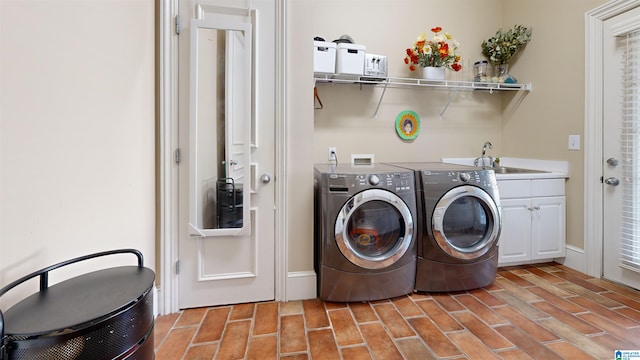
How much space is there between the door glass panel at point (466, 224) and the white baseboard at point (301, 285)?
40.0 inches

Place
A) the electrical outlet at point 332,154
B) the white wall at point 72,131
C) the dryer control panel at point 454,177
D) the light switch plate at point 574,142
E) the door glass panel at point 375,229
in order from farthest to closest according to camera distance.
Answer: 1. the electrical outlet at point 332,154
2. the light switch plate at point 574,142
3. the dryer control panel at point 454,177
4. the door glass panel at point 375,229
5. the white wall at point 72,131

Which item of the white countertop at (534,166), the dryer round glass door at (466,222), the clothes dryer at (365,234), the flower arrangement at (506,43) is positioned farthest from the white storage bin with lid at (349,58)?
the flower arrangement at (506,43)

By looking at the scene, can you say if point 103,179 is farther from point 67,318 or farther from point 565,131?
point 565,131

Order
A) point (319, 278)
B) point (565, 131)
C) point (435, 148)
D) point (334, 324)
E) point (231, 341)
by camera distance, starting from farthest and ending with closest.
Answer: point (435, 148)
point (565, 131)
point (319, 278)
point (334, 324)
point (231, 341)

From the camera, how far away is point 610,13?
225 centimetres

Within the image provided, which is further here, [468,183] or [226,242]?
[468,183]

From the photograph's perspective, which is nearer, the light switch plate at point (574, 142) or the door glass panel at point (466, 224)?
the door glass panel at point (466, 224)

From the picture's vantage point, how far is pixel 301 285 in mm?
2086

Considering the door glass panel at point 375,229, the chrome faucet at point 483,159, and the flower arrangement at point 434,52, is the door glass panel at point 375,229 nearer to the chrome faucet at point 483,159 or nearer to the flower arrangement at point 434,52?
the flower arrangement at point 434,52

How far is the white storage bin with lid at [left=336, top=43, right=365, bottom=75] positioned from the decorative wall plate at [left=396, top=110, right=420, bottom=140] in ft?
2.51

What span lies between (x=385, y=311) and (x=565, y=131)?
2.27 m

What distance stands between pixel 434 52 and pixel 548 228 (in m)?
1.88

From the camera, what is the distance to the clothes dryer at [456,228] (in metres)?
2.09

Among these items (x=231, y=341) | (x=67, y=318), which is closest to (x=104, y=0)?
(x=67, y=318)
